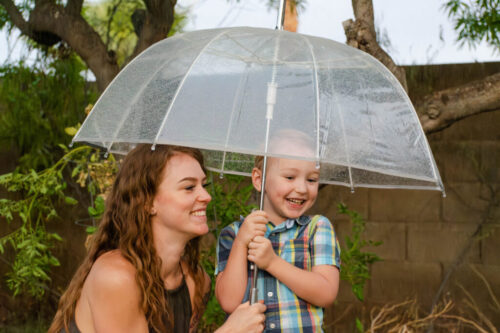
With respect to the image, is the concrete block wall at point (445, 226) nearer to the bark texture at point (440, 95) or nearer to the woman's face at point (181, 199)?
the bark texture at point (440, 95)

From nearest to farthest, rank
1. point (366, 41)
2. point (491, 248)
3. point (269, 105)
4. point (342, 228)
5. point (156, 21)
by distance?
point (269, 105) → point (366, 41) → point (156, 21) → point (491, 248) → point (342, 228)

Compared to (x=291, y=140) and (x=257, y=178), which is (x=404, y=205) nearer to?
(x=257, y=178)

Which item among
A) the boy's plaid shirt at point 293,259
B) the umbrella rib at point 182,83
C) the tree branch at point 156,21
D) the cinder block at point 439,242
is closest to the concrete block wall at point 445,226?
the cinder block at point 439,242

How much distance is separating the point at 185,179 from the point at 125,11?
3.47 meters

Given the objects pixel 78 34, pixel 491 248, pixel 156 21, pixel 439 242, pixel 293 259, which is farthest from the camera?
pixel 439 242

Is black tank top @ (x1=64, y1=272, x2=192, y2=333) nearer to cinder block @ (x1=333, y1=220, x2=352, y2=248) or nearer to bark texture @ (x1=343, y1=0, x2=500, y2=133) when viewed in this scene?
bark texture @ (x1=343, y1=0, x2=500, y2=133)

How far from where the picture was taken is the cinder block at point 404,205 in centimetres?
416

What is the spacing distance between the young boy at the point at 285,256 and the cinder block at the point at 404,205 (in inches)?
87.7

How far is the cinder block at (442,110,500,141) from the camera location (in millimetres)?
4113

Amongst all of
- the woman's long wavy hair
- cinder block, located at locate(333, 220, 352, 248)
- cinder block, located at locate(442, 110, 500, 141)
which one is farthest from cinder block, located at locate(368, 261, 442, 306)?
the woman's long wavy hair

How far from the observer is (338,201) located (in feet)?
14.1

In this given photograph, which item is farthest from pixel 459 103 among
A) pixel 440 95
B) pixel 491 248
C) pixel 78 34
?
pixel 78 34

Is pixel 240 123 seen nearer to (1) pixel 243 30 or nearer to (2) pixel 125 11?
(1) pixel 243 30

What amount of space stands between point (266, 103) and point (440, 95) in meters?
1.70
